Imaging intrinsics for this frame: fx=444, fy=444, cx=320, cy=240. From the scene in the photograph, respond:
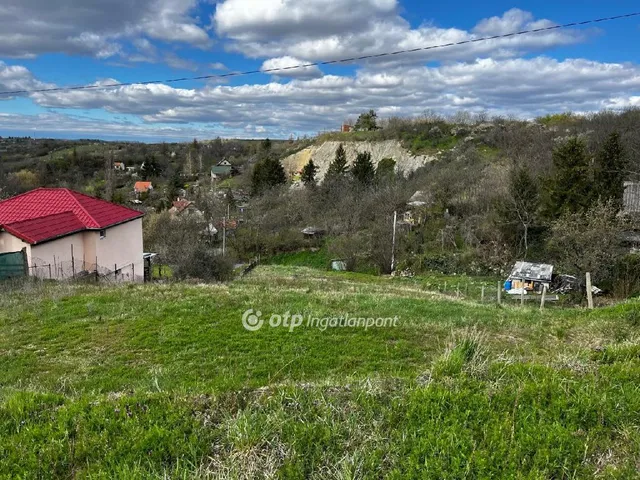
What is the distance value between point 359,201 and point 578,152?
19.4 meters

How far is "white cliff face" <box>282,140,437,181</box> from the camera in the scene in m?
62.8

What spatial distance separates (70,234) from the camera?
17516mm

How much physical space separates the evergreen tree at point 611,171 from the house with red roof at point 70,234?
26.0 m

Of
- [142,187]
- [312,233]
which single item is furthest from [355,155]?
[142,187]

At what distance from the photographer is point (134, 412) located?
136 inches

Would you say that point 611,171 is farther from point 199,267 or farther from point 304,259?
point 199,267

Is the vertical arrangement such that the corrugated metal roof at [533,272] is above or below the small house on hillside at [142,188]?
below

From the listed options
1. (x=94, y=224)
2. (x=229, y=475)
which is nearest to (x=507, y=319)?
(x=229, y=475)

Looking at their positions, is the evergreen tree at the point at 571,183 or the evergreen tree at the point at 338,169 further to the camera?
the evergreen tree at the point at 338,169

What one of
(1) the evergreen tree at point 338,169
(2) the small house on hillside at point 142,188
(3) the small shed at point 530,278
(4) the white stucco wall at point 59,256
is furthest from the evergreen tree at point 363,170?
(4) the white stucco wall at point 59,256

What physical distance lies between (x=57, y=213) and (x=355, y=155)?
2208 inches

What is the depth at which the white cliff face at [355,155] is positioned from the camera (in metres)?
62.8

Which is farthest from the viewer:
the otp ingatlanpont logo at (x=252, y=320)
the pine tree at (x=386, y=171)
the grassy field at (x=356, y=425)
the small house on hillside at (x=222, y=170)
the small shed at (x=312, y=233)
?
the small house on hillside at (x=222, y=170)

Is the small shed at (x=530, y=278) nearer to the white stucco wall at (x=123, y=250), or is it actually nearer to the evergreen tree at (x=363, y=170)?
the white stucco wall at (x=123, y=250)
